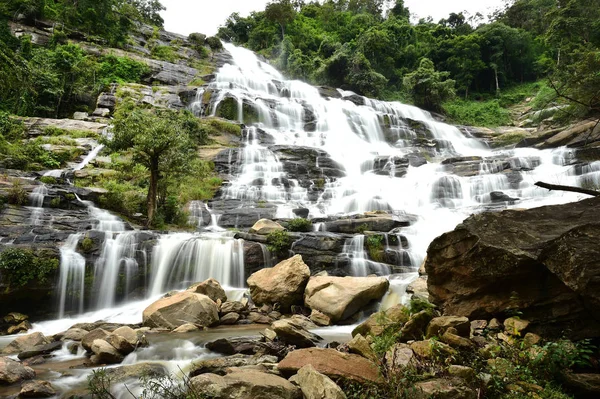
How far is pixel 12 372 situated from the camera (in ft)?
16.5

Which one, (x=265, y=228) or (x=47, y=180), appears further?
(x=47, y=180)

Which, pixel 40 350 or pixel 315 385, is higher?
pixel 315 385

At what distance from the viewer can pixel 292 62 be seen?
45062 millimetres

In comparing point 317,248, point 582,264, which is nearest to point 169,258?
point 317,248

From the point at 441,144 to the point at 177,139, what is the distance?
22.7 m

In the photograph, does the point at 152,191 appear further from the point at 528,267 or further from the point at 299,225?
the point at 528,267

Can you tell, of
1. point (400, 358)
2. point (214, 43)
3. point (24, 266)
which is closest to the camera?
point (400, 358)

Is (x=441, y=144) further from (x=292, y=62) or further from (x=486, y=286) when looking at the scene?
(x=486, y=286)

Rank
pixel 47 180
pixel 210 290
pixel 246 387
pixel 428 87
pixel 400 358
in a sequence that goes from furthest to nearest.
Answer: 1. pixel 428 87
2. pixel 47 180
3. pixel 210 290
4. pixel 400 358
5. pixel 246 387

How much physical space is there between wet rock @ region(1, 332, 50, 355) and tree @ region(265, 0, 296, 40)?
50240 millimetres

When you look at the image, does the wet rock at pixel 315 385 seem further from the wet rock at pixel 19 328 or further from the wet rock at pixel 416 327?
the wet rock at pixel 19 328

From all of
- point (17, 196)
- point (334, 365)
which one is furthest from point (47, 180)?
point (334, 365)

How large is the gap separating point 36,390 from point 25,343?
276 cm

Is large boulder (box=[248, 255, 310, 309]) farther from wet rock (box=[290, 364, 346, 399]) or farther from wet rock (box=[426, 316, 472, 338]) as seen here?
wet rock (box=[290, 364, 346, 399])
